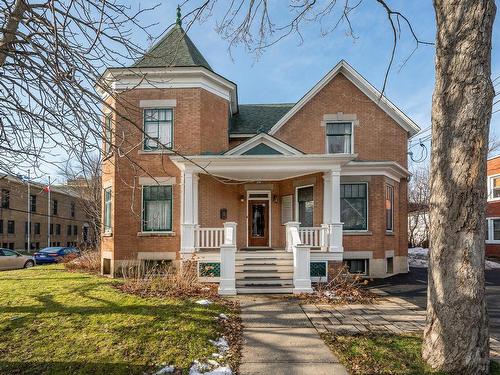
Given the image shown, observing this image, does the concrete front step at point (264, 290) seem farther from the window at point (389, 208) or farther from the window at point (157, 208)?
the window at point (389, 208)

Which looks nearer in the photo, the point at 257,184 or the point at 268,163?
the point at 268,163

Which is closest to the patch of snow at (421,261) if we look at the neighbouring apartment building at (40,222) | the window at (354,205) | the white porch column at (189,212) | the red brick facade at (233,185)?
the red brick facade at (233,185)

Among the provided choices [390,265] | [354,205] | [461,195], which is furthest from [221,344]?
[390,265]

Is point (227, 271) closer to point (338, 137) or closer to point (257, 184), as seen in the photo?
point (257, 184)

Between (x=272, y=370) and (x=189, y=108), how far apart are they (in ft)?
35.1

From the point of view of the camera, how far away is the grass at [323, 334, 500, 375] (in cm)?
488

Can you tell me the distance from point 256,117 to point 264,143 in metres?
5.22

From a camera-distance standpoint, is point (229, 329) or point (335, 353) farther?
point (229, 329)

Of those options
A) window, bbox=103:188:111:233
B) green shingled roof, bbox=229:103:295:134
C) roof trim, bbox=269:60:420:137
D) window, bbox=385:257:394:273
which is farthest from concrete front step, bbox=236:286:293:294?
green shingled roof, bbox=229:103:295:134

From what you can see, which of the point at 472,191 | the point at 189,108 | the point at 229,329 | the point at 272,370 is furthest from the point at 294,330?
the point at 189,108

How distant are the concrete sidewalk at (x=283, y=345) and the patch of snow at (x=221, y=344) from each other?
0.31m

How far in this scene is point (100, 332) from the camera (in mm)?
6191

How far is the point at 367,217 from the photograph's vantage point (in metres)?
14.5

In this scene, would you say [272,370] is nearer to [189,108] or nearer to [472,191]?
[472,191]
